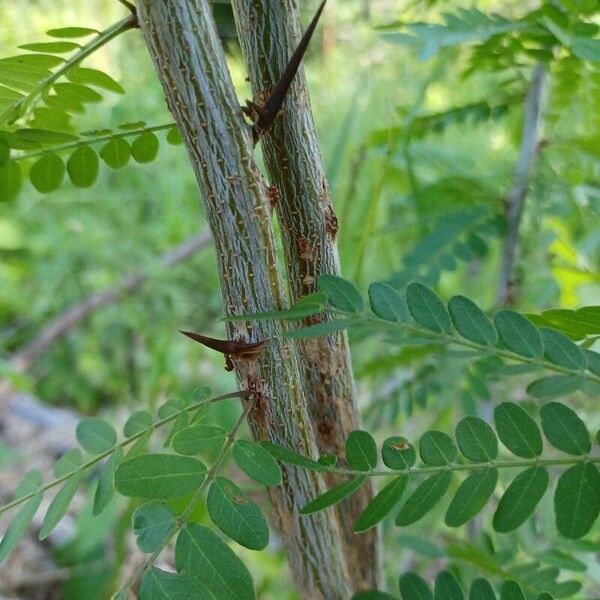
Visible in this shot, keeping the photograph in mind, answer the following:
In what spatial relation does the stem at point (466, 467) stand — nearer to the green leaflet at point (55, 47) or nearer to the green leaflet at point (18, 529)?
the green leaflet at point (18, 529)

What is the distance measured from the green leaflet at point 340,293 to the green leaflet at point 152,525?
14cm

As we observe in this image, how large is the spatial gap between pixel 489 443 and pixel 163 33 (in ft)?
0.89

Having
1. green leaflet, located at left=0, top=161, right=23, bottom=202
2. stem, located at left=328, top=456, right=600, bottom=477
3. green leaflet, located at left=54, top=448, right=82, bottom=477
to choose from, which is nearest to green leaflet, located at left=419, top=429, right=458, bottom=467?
stem, located at left=328, top=456, right=600, bottom=477

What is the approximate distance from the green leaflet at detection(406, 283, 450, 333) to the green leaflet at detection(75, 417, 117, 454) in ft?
0.70

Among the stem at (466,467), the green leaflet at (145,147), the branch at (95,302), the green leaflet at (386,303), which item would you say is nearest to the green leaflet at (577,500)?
the stem at (466,467)

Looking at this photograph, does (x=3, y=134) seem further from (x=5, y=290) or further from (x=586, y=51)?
(x=5, y=290)

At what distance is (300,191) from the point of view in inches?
15.9

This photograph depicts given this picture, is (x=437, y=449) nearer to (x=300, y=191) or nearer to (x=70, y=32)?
(x=300, y=191)

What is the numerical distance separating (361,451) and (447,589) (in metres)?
0.10

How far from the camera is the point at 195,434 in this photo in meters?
0.38

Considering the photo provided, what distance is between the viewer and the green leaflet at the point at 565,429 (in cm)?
37

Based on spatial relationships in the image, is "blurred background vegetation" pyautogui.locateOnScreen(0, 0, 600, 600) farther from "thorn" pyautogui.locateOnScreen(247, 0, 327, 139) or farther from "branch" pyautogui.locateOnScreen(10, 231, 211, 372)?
"thorn" pyautogui.locateOnScreen(247, 0, 327, 139)

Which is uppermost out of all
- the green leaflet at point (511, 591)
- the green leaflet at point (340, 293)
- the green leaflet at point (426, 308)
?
the green leaflet at point (340, 293)

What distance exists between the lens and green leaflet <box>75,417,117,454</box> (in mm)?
459
